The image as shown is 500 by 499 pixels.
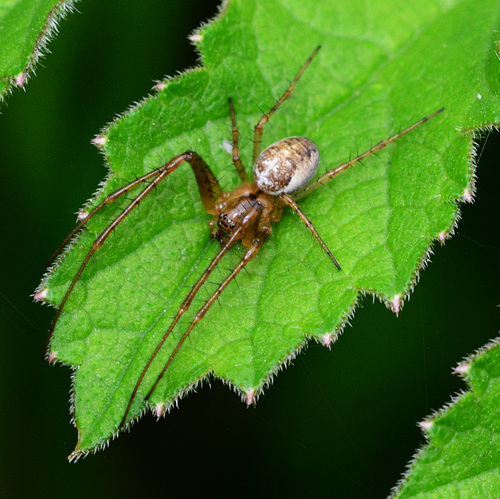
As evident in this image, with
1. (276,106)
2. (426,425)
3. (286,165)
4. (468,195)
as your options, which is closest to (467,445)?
(426,425)

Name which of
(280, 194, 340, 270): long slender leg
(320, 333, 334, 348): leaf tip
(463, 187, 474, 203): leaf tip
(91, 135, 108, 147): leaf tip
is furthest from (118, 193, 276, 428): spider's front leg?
(463, 187, 474, 203): leaf tip

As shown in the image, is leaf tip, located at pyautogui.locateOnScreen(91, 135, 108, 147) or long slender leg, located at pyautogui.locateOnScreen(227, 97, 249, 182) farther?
long slender leg, located at pyautogui.locateOnScreen(227, 97, 249, 182)

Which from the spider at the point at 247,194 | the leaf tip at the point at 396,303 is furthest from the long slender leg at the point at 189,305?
the leaf tip at the point at 396,303

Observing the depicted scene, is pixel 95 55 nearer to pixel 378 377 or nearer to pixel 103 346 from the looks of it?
pixel 103 346

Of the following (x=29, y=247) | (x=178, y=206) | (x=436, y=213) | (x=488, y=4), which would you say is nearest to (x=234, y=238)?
(x=178, y=206)

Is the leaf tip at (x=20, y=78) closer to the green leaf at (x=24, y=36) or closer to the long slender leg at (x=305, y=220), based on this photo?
the green leaf at (x=24, y=36)

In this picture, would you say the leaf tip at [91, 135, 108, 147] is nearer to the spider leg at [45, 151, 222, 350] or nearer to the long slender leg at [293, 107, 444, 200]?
the spider leg at [45, 151, 222, 350]
